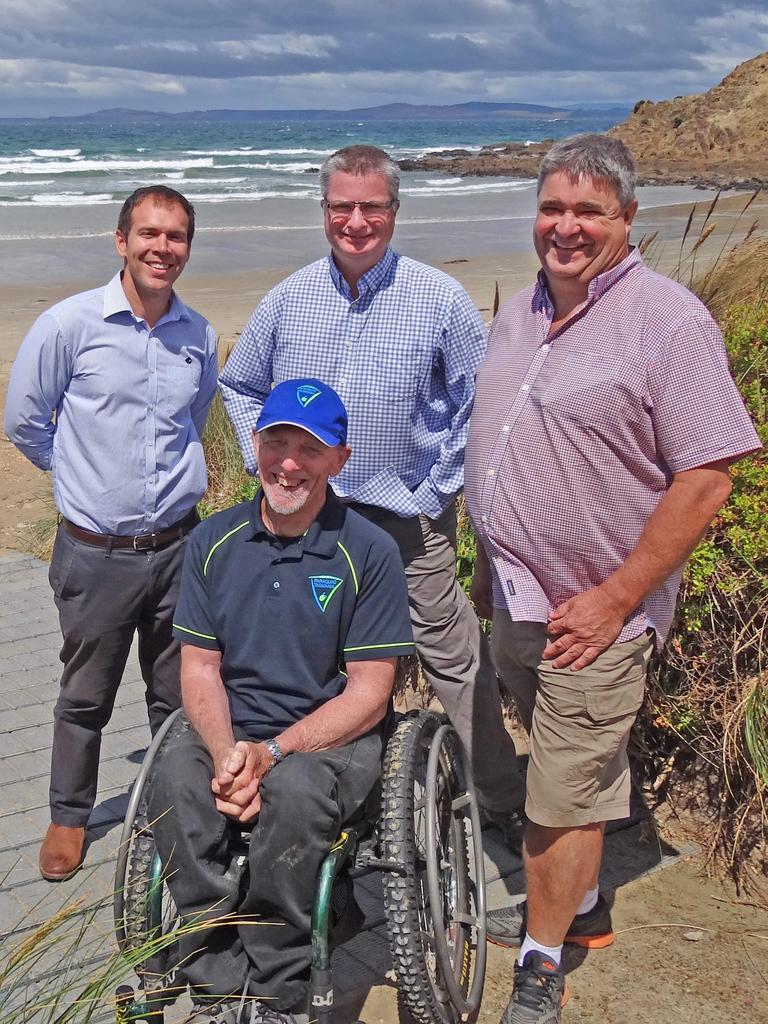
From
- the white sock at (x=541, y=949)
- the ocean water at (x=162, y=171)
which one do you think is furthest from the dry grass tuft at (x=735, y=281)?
the ocean water at (x=162, y=171)

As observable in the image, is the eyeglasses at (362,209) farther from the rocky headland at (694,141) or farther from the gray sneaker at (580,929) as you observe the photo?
the rocky headland at (694,141)

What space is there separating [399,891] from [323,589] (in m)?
0.72

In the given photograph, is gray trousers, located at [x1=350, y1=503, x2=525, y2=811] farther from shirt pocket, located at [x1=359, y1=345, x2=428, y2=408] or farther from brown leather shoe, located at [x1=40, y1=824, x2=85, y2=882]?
brown leather shoe, located at [x1=40, y1=824, x2=85, y2=882]

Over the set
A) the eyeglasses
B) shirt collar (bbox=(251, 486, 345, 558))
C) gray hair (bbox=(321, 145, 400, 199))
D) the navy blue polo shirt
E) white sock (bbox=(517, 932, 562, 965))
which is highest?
gray hair (bbox=(321, 145, 400, 199))

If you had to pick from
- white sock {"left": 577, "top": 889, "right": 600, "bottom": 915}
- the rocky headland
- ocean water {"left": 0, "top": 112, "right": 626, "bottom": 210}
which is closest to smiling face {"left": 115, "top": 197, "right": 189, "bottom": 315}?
white sock {"left": 577, "top": 889, "right": 600, "bottom": 915}

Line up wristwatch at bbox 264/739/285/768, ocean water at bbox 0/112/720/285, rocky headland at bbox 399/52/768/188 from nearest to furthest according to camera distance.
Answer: wristwatch at bbox 264/739/285/768, ocean water at bbox 0/112/720/285, rocky headland at bbox 399/52/768/188

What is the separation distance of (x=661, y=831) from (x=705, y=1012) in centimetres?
85

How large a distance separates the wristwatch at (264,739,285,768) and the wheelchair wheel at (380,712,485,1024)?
253mm

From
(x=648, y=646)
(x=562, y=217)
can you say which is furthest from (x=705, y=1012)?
(x=562, y=217)

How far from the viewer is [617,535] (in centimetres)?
279

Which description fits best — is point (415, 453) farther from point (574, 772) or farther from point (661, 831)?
point (661, 831)

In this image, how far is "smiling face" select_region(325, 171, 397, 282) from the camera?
337 centimetres

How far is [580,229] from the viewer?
9.07 ft

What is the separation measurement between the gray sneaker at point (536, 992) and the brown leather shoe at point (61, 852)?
142 cm
